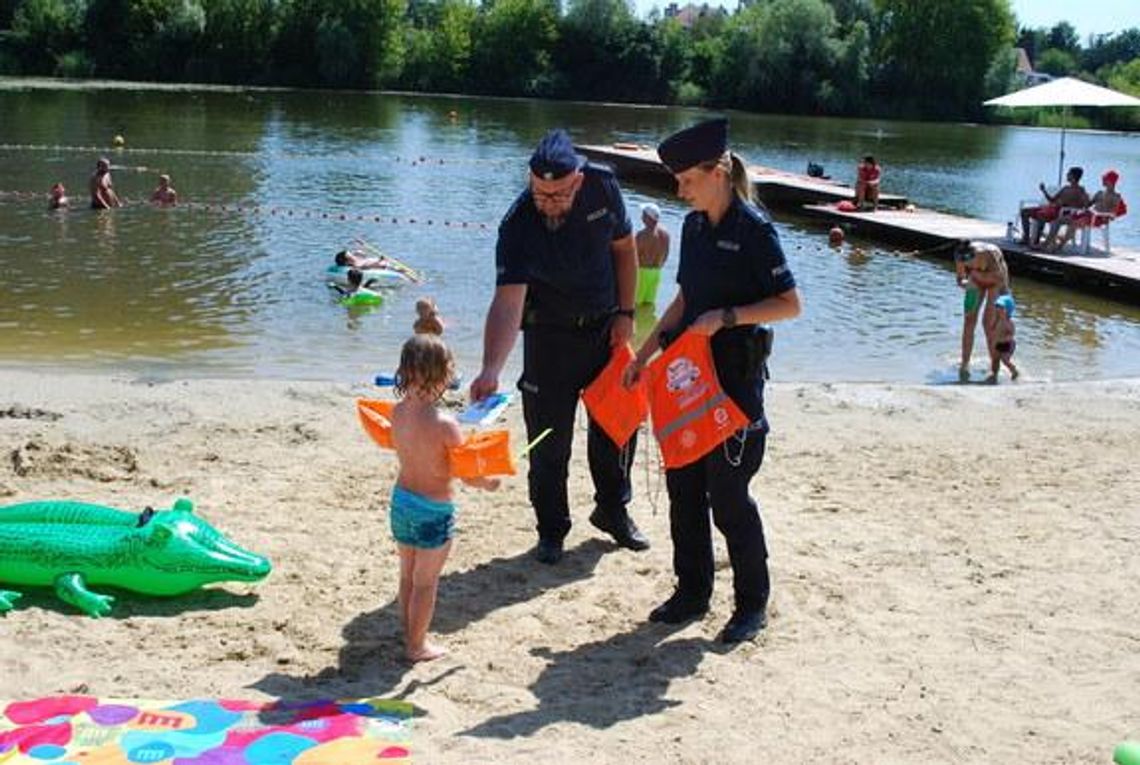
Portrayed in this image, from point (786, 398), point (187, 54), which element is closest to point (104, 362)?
point (786, 398)

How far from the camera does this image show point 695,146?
5004 mm

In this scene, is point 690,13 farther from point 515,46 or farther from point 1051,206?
point 1051,206

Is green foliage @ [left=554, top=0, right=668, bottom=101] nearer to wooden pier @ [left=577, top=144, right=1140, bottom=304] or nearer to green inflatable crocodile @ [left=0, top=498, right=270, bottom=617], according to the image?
wooden pier @ [left=577, top=144, right=1140, bottom=304]

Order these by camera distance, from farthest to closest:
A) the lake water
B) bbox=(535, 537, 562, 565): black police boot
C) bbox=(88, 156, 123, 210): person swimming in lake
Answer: bbox=(88, 156, 123, 210): person swimming in lake → the lake water → bbox=(535, 537, 562, 565): black police boot

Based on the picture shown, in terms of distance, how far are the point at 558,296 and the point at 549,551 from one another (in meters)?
1.26

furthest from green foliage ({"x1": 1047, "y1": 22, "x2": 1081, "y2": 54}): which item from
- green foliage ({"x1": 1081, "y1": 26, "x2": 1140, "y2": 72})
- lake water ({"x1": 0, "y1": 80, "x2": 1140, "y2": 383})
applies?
lake water ({"x1": 0, "y1": 80, "x2": 1140, "y2": 383})

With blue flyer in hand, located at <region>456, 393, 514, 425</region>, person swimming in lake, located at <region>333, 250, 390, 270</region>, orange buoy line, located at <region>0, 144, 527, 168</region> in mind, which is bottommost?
person swimming in lake, located at <region>333, 250, 390, 270</region>

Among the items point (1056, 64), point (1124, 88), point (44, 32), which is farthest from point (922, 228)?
point (1056, 64)

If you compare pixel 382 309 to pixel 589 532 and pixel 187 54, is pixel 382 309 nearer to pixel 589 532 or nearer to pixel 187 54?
pixel 589 532

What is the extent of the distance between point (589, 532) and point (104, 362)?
7.10 metres

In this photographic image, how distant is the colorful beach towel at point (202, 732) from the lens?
165 inches

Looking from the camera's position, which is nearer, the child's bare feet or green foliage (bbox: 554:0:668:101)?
the child's bare feet

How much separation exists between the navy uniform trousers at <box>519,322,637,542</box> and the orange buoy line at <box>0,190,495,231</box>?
16.9 m

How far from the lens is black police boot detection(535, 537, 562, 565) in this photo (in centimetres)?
629
